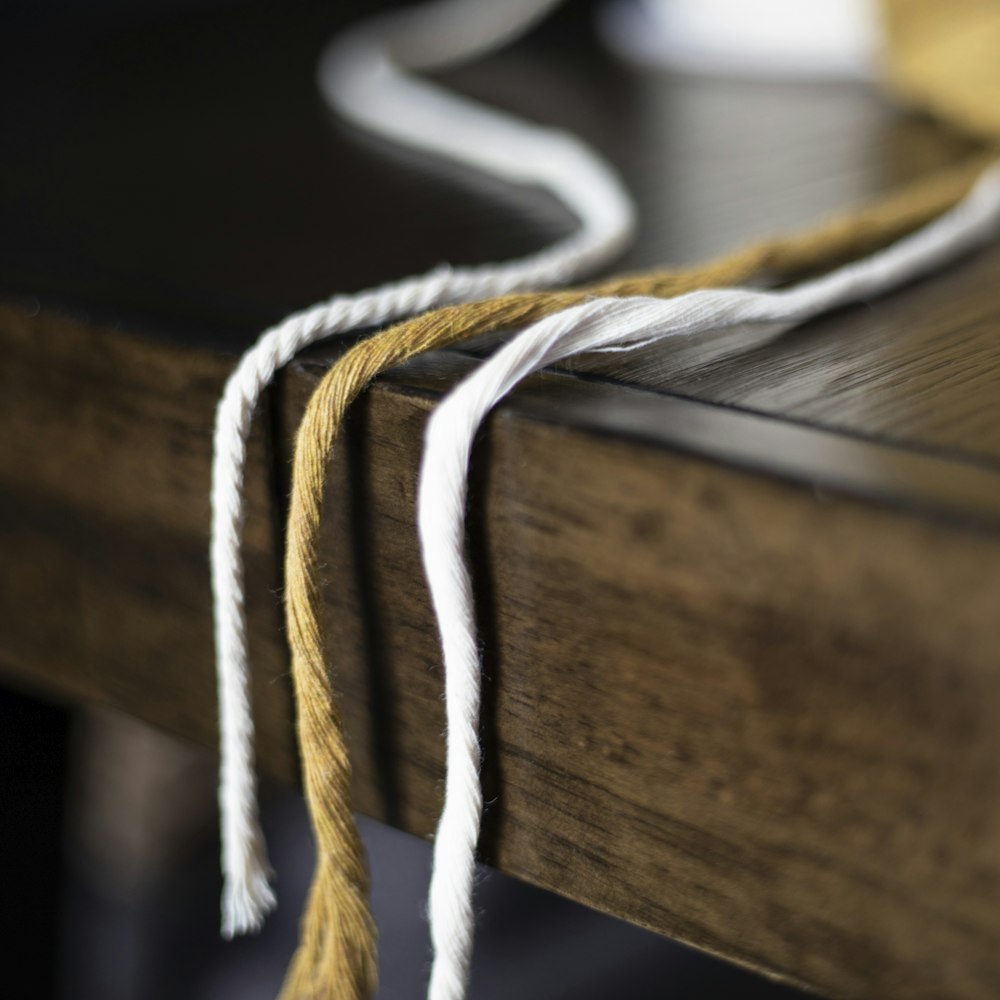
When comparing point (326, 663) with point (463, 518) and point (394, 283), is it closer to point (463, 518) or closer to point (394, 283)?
point (463, 518)

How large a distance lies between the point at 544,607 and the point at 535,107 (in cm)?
49

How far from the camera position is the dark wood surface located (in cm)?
23

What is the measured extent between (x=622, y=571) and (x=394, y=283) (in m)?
0.19

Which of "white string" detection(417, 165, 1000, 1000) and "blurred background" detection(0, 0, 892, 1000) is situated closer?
"white string" detection(417, 165, 1000, 1000)

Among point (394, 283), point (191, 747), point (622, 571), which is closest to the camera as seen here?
point (622, 571)

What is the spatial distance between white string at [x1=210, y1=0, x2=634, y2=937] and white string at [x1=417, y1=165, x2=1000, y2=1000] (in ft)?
0.19

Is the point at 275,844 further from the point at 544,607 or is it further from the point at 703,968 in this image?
the point at 544,607

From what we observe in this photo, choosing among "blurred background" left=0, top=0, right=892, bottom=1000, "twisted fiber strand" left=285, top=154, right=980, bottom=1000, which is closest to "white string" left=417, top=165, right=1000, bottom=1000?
"twisted fiber strand" left=285, top=154, right=980, bottom=1000

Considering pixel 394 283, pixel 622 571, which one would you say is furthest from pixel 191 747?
pixel 622 571

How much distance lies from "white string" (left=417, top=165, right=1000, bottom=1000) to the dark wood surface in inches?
0.4

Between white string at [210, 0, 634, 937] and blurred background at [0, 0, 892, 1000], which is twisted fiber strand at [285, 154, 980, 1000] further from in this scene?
blurred background at [0, 0, 892, 1000]

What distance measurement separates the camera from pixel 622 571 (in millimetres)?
258

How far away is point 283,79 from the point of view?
0.77m

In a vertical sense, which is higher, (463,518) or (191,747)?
(463,518)
